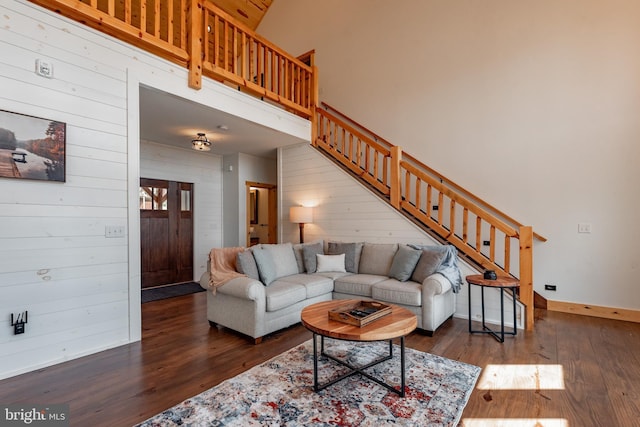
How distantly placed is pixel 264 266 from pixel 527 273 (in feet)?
9.47

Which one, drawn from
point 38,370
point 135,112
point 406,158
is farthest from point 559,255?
point 38,370

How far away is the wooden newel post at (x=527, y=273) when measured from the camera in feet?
10.9

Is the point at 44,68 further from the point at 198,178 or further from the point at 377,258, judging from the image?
the point at 377,258

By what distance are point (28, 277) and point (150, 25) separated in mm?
4965

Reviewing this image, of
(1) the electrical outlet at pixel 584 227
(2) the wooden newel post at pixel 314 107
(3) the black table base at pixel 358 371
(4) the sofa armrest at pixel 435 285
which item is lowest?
(3) the black table base at pixel 358 371

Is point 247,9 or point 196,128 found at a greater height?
point 247,9

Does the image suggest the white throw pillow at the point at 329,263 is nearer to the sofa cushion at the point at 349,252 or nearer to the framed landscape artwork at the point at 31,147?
the sofa cushion at the point at 349,252

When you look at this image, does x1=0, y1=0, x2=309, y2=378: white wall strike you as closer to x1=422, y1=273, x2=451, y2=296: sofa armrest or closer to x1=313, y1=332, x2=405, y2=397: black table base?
x1=313, y1=332, x2=405, y2=397: black table base

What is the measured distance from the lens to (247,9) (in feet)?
22.6

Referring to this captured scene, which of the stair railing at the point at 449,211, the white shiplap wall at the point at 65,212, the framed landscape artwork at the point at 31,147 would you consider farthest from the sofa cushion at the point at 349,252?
the framed landscape artwork at the point at 31,147

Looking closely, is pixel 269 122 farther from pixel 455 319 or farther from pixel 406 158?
pixel 455 319

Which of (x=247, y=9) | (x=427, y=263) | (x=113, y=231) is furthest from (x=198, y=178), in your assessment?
(x=427, y=263)

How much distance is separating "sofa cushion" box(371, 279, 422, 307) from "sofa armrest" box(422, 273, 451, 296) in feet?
0.27

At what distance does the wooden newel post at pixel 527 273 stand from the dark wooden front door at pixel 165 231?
5358 mm
